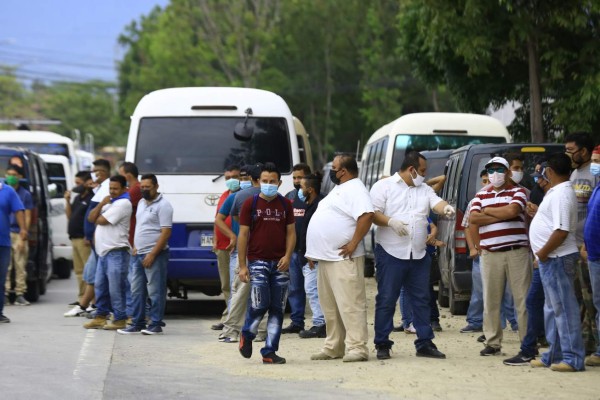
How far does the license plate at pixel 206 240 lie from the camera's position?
16609mm

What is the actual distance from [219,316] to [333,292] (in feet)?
19.5

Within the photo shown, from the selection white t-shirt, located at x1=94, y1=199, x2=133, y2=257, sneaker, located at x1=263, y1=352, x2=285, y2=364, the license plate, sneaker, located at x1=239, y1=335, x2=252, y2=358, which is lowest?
sneaker, located at x1=263, y1=352, x2=285, y2=364

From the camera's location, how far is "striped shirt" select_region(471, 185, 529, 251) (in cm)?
1212

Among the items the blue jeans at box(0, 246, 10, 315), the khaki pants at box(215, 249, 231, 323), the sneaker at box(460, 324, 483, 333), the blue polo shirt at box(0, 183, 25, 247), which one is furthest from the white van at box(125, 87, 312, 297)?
the sneaker at box(460, 324, 483, 333)

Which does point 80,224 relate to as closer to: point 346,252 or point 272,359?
point 272,359

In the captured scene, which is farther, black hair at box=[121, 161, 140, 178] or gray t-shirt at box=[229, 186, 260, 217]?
black hair at box=[121, 161, 140, 178]

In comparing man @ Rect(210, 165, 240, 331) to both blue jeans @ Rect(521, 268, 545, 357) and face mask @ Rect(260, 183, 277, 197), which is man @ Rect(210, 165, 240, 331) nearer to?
face mask @ Rect(260, 183, 277, 197)

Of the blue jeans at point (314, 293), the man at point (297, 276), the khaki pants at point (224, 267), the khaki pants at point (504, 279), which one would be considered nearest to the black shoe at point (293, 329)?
the man at point (297, 276)

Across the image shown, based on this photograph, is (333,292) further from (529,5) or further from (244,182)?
(529,5)

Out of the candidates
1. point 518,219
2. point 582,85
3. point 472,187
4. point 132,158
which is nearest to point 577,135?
point 518,219

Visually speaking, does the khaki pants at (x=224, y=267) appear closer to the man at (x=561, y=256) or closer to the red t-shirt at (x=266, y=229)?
the red t-shirt at (x=266, y=229)

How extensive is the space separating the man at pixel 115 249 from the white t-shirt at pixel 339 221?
12.2 feet

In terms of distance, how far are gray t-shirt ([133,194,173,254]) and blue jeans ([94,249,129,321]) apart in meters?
0.42

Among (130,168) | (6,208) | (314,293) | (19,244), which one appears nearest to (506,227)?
(314,293)
